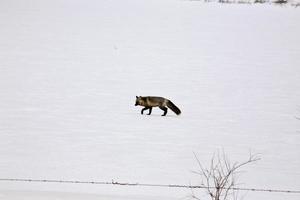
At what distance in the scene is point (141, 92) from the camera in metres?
16.5

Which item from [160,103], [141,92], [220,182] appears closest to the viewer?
[220,182]

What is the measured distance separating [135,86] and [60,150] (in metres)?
8.07

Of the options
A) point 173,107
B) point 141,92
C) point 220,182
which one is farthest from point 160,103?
point 220,182

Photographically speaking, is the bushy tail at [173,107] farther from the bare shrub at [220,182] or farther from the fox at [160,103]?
the bare shrub at [220,182]

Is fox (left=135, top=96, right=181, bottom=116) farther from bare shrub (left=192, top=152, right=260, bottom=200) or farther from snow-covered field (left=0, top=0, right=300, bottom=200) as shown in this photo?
bare shrub (left=192, top=152, right=260, bottom=200)

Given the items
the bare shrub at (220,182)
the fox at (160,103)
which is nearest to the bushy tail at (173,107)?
the fox at (160,103)

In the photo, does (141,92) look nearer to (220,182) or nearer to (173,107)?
(173,107)

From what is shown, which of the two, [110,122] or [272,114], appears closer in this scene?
[110,122]

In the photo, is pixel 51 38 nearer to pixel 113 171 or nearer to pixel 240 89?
pixel 240 89

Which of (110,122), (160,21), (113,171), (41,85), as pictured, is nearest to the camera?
(113,171)

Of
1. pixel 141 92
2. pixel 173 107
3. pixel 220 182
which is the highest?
pixel 141 92

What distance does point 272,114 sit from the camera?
13812 millimetres

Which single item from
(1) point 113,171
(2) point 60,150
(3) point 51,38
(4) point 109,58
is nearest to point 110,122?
(2) point 60,150

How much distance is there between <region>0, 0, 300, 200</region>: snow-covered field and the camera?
8.44 metres
